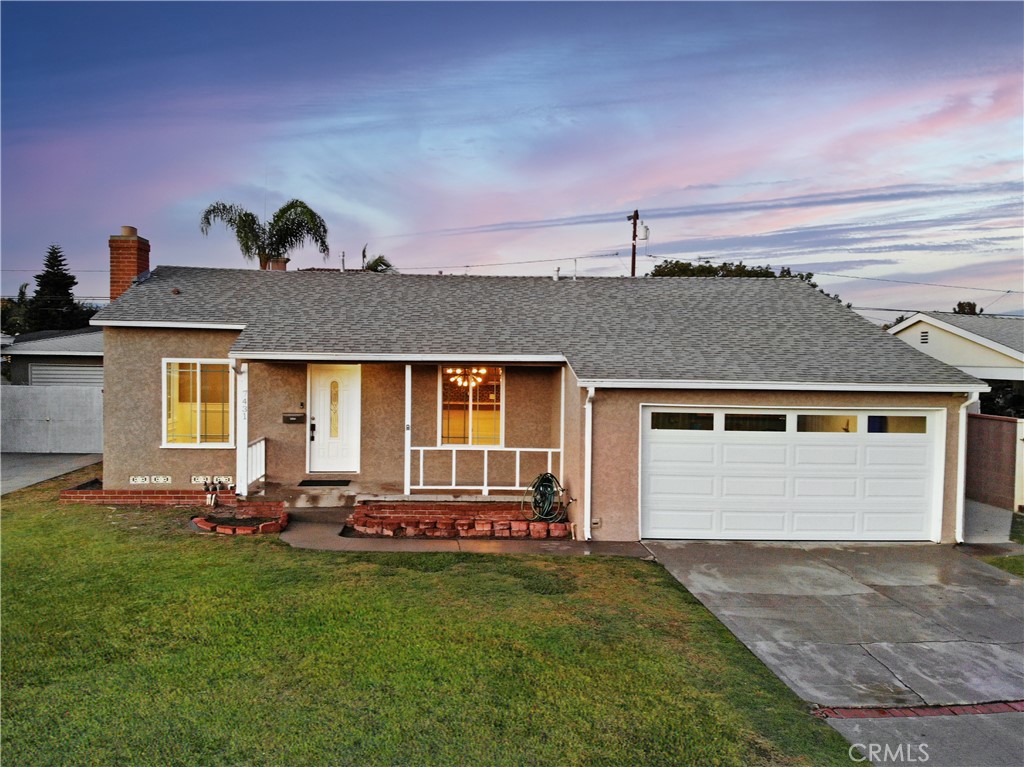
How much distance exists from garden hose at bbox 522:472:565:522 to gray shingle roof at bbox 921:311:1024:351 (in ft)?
44.4

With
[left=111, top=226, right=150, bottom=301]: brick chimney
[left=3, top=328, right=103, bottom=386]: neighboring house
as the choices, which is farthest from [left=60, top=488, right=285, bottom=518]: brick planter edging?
[left=3, top=328, right=103, bottom=386]: neighboring house

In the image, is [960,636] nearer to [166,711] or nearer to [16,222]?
[166,711]

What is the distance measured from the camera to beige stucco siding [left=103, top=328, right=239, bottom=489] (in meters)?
12.5

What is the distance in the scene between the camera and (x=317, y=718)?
4559 mm

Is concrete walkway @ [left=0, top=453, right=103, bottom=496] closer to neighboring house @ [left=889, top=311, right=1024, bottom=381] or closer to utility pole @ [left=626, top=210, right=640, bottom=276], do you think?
utility pole @ [left=626, top=210, right=640, bottom=276]

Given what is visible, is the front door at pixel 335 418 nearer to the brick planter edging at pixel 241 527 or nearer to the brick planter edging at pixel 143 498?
the brick planter edging at pixel 143 498

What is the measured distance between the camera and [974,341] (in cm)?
1731

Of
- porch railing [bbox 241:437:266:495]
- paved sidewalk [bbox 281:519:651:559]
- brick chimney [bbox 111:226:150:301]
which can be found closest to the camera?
paved sidewalk [bbox 281:519:651:559]

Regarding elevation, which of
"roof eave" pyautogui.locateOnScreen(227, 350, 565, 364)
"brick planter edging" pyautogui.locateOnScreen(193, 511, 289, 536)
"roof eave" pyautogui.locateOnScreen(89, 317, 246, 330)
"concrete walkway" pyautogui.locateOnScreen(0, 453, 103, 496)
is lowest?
"concrete walkway" pyautogui.locateOnScreen(0, 453, 103, 496)

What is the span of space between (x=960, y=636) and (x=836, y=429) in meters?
4.22

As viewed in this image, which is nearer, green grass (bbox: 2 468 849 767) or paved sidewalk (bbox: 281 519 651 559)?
green grass (bbox: 2 468 849 767)

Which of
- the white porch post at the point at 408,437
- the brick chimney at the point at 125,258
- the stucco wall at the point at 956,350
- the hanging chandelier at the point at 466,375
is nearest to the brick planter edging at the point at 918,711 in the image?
the white porch post at the point at 408,437

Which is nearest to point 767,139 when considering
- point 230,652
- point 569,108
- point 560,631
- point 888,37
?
point 888,37

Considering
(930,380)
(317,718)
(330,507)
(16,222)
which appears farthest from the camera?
(16,222)
